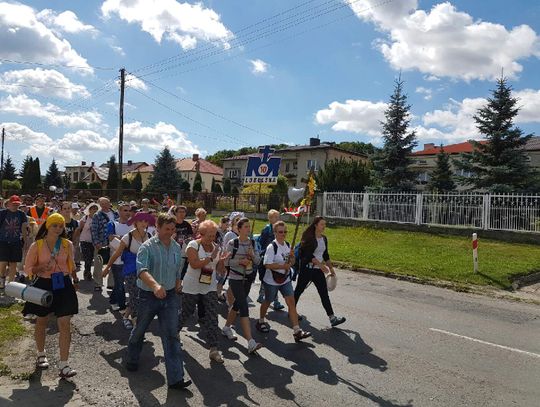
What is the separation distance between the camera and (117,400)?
4344mm

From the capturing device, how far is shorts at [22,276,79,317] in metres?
4.85

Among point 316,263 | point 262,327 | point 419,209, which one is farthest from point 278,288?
point 419,209

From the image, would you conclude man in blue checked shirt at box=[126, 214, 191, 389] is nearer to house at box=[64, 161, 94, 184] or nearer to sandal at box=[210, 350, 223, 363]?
sandal at box=[210, 350, 223, 363]

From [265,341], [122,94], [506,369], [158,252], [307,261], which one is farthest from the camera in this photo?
[122,94]

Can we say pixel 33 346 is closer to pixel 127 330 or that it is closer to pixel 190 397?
pixel 127 330

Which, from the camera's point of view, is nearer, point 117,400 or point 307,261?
point 117,400

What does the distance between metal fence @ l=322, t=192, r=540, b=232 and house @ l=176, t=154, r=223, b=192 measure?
2107 inches

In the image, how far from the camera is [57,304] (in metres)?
4.89

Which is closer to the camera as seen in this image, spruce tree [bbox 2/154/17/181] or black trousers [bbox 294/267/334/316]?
black trousers [bbox 294/267/334/316]

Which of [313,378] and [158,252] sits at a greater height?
[158,252]

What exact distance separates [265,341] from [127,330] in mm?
2002

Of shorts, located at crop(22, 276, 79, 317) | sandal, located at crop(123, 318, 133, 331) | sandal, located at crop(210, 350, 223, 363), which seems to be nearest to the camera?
shorts, located at crop(22, 276, 79, 317)

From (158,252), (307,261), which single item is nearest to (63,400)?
(158,252)

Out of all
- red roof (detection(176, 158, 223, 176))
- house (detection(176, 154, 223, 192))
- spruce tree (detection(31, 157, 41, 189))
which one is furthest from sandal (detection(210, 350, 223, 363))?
red roof (detection(176, 158, 223, 176))
